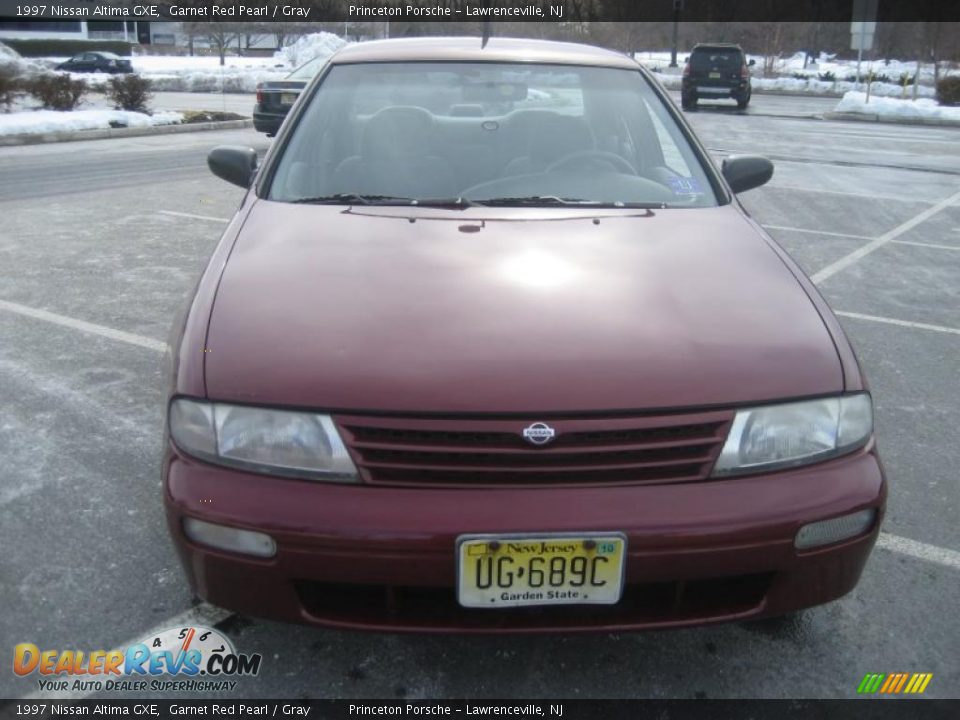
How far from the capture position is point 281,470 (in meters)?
Answer: 1.89

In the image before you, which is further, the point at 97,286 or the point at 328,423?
the point at 97,286

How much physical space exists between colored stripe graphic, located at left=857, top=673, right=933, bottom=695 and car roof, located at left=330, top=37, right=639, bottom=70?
8.01 feet

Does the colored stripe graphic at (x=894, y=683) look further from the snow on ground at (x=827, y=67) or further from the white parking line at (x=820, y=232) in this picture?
the snow on ground at (x=827, y=67)

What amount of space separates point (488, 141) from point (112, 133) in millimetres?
12615

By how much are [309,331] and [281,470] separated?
341 millimetres

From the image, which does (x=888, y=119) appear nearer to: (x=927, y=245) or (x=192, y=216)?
(x=927, y=245)

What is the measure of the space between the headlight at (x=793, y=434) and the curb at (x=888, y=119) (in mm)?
20372

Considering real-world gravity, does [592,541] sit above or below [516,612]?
above

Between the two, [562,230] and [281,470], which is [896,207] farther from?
[281,470]

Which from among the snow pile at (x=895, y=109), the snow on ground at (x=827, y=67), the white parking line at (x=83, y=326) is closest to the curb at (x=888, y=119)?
the snow pile at (x=895, y=109)

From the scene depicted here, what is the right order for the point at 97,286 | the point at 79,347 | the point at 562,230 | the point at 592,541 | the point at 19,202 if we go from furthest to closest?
the point at 19,202
the point at 97,286
the point at 79,347
the point at 562,230
the point at 592,541

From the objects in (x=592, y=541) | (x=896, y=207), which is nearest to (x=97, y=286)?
(x=592, y=541)

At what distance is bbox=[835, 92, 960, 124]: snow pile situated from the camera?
1984 cm

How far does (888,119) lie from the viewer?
20172mm
